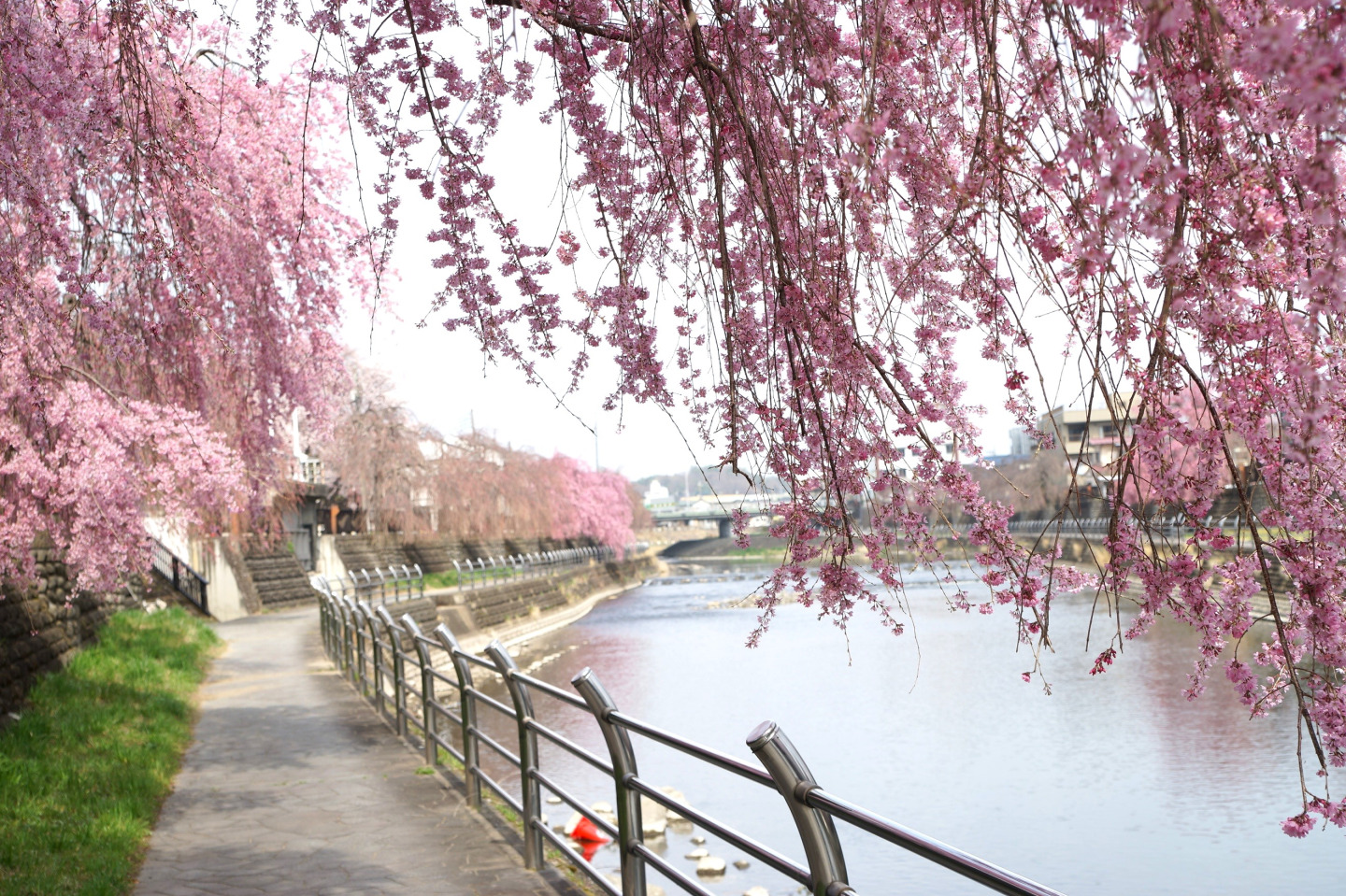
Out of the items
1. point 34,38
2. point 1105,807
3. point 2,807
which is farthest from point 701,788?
point 34,38

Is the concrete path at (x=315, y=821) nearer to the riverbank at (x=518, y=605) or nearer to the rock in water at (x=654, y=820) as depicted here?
the rock in water at (x=654, y=820)

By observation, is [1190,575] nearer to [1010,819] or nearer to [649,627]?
[1010,819]

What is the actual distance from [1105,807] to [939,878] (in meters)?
3.06

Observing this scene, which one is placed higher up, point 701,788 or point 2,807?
point 2,807

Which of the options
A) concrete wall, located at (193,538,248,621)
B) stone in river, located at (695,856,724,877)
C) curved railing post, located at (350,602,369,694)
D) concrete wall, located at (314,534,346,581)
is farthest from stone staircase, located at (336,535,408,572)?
stone in river, located at (695,856,724,877)

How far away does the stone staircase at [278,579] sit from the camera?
28375mm

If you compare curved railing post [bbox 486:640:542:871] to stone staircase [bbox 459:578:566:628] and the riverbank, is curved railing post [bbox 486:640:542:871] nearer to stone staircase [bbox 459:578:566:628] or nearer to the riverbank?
the riverbank

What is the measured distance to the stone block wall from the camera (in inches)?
376

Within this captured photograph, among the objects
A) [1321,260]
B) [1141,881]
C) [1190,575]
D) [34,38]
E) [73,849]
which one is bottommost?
[1141,881]

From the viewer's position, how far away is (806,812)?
2.59m

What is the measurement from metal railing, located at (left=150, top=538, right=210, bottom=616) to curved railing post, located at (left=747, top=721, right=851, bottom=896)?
25.0 metres

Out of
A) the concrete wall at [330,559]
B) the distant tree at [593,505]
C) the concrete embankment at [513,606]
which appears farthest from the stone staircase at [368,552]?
the distant tree at [593,505]

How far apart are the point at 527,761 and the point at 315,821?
172 centimetres

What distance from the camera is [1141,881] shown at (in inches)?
383
